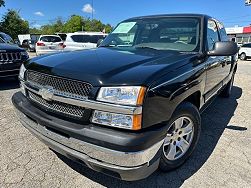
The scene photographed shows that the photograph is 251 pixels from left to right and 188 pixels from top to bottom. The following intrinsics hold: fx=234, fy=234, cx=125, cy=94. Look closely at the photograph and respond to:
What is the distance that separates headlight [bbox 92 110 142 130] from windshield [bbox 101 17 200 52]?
63.4 inches

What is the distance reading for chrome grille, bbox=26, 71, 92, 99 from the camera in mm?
2037

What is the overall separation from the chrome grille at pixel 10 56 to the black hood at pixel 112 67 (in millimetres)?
3395

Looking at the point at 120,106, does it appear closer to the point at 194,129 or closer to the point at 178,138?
the point at 178,138

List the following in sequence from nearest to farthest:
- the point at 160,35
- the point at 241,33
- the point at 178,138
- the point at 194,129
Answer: the point at 178,138 → the point at 194,129 → the point at 160,35 → the point at 241,33

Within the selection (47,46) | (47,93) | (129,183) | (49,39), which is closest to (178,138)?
(129,183)

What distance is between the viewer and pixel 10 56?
581 cm

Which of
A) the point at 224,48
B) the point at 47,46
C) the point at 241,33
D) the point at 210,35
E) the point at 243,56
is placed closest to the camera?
the point at 224,48

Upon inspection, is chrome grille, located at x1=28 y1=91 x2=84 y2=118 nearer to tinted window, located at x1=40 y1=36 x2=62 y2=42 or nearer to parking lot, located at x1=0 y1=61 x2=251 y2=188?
parking lot, located at x1=0 y1=61 x2=251 y2=188

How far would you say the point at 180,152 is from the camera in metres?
2.77

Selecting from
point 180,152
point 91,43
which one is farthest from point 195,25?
point 91,43

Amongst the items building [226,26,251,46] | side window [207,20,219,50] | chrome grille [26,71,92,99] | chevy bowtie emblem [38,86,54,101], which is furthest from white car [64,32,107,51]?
building [226,26,251,46]

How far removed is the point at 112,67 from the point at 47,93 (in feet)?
2.22

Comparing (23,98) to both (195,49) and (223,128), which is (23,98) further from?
(223,128)

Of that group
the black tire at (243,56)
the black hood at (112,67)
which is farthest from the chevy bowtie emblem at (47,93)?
the black tire at (243,56)
